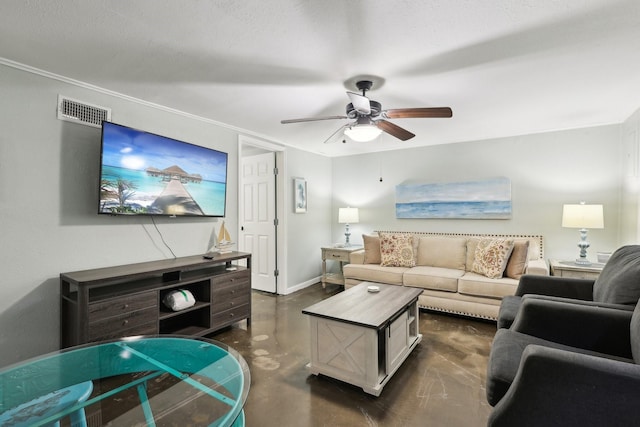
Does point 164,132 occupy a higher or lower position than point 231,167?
higher

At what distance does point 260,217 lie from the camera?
4.60 meters

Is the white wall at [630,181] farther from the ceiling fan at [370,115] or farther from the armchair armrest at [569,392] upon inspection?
the armchair armrest at [569,392]

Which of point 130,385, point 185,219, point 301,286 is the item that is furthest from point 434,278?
point 130,385

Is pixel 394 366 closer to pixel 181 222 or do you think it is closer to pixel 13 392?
pixel 13 392

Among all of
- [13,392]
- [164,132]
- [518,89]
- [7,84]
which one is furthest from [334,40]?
[13,392]

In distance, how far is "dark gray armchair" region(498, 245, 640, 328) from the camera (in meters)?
1.62

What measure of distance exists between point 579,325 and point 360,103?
5.99 ft

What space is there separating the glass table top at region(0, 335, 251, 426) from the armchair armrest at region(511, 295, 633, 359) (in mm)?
1596

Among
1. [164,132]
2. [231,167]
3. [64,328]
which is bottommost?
[64,328]

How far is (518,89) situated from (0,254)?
402cm

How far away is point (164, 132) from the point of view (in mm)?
2947

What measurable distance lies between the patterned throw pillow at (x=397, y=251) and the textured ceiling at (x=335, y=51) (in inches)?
72.2

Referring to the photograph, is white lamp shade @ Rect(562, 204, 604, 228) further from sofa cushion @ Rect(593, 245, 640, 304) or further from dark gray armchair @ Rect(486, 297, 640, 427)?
dark gray armchair @ Rect(486, 297, 640, 427)

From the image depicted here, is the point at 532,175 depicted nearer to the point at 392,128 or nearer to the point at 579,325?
the point at 392,128
